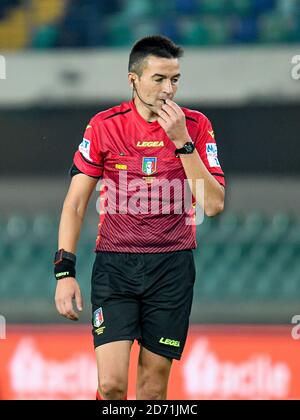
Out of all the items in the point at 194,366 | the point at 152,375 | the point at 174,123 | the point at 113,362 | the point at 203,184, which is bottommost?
the point at 194,366

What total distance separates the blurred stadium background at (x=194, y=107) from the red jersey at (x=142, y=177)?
4.48 m

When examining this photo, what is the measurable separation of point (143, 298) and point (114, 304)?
15cm

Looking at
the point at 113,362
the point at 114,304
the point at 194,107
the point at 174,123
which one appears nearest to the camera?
the point at 174,123

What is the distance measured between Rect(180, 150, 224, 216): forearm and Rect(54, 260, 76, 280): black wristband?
68 cm

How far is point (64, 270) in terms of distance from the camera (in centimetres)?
512

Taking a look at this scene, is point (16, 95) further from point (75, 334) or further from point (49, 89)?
point (75, 334)

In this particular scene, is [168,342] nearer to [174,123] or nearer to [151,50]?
[174,123]

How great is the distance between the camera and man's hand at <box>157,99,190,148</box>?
4.92 m

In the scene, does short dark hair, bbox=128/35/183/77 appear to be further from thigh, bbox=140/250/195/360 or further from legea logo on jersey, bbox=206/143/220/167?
thigh, bbox=140/250/195/360

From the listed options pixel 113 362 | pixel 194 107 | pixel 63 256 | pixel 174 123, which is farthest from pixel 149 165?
pixel 194 107

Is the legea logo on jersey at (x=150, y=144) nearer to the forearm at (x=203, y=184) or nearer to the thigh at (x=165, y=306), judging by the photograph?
the forearm at (x=203, y=184)

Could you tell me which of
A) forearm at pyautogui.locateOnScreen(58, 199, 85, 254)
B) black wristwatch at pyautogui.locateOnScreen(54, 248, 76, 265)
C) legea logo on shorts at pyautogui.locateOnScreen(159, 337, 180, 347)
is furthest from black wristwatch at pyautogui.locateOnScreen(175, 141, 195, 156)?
legea logo on shorts at pyautogui.locateOnScreen(159, 337, 180, 347)

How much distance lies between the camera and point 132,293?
520cm
